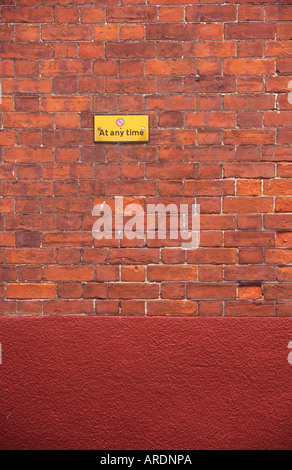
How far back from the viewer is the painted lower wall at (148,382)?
1.78m

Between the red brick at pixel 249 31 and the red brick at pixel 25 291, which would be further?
the red brick at pixel 25 291

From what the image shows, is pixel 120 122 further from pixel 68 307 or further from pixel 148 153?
pixel 68 307

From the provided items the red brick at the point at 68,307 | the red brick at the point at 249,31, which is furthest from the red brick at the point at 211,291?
the red brick at the point at 249,31

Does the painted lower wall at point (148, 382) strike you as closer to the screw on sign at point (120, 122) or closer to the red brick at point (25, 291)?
the red brick at point (25, 291)

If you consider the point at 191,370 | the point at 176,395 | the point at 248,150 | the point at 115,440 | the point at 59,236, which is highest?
the point at 248,150

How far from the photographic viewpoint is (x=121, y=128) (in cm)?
177

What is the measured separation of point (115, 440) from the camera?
1808mm

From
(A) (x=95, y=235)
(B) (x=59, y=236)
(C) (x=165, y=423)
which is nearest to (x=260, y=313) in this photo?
(C) (x=165, y=423)

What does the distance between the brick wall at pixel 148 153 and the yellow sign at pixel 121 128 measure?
3 cm

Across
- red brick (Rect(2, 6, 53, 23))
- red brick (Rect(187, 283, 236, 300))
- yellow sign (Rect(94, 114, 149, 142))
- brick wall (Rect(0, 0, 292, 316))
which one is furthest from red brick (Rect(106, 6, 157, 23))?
red brick (Rect(187, 283, 236, 300))

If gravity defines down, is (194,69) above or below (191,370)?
above

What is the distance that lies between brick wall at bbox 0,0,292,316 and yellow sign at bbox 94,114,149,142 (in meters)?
0.03
